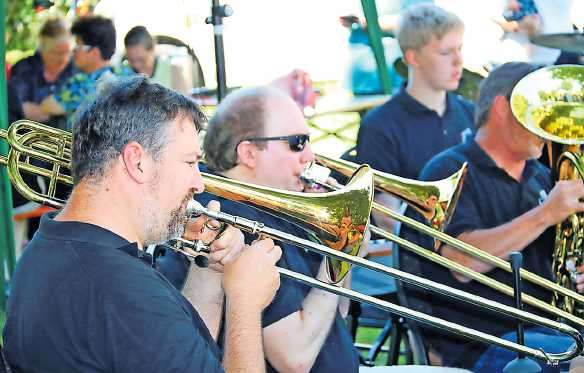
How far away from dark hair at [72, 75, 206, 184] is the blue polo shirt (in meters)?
0.74

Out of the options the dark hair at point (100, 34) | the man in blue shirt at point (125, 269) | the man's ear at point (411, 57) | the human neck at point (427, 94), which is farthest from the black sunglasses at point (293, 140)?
the dark hair at point (100, 34)

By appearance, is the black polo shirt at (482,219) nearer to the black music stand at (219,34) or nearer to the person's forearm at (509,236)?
the person's forearm at (509,236)

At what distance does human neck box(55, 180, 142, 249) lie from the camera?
6.99 feet

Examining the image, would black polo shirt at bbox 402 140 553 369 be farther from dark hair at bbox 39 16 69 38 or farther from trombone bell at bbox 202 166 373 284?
dark hair at bbox 39 16 69 38

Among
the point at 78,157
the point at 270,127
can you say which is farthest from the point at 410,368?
the point at 78,157

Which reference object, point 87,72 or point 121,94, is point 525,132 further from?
point 87,72

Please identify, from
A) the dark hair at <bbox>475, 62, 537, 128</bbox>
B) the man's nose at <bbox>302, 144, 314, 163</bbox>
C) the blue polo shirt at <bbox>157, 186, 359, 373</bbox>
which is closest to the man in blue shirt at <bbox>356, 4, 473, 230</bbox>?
the dark hair at <bbox>475, 62, 537, 128</bbox>

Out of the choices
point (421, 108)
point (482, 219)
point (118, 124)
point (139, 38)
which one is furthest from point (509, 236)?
point (139, 38)

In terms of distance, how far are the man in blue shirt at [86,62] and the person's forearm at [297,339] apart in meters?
3.53

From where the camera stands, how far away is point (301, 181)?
3256mm

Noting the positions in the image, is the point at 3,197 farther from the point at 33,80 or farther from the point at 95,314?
the point at 33,80

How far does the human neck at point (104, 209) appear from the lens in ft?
6.99

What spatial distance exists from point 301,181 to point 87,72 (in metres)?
3.35

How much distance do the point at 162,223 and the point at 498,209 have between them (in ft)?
6.44
